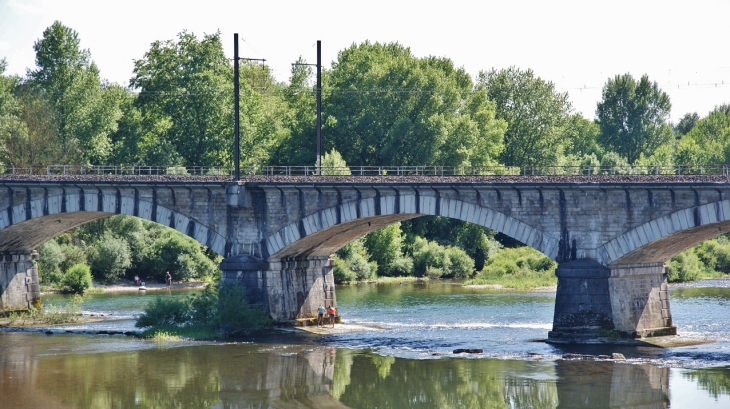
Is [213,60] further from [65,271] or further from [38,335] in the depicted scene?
[38,335]

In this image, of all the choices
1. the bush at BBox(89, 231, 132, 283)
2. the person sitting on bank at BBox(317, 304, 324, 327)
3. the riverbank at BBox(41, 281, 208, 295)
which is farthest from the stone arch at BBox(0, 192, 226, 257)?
the bush at BBox(89, 231, 132, 283)

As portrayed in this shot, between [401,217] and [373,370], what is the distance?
13.6 m

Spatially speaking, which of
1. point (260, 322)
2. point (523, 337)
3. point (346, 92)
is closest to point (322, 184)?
point (260, 322)

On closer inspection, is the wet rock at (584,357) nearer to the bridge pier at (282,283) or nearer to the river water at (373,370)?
the river water at (373,370)

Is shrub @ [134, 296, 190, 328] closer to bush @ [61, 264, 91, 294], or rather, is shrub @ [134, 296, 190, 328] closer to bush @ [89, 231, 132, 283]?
bush @ [61, 264, 91, 294]

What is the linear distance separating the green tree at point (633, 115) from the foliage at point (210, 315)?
85.3 meters

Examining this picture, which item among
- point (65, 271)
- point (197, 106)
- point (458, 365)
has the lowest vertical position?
point (458, 365)

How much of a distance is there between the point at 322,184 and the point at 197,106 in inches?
1774

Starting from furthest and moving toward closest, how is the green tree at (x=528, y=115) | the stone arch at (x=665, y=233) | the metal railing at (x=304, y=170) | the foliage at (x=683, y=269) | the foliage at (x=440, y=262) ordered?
the green tree at (x=528, y=115), the foliage at (x=440, y=262), the foliage at (x=683, y=269), the metal railing at (x=304, y=170), the stone arch at (x=665, y=233)

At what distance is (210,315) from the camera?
57156 mm

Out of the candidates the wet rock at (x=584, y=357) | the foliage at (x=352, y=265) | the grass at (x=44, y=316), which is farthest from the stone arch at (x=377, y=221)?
the foliage at (x=352, y=265)

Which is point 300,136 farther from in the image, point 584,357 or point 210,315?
point 584,357

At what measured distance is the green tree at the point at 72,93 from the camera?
100m

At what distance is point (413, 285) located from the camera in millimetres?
90250
